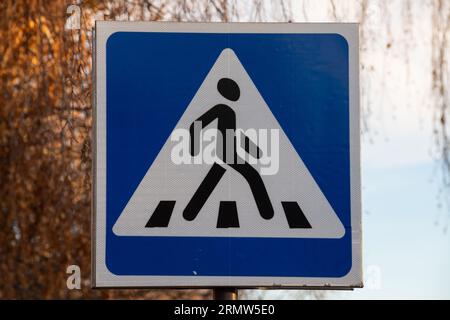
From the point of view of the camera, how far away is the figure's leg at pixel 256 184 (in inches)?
118

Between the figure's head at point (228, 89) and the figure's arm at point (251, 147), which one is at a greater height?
the figure's head at point (228, 89)

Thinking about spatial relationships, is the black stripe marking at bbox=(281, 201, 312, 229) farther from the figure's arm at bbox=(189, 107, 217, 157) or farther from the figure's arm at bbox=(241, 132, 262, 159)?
the figure's arm at bbox=(189, 107, 217, 157)

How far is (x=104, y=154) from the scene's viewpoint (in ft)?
9.98

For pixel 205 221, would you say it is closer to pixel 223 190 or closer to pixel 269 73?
pixel 223 190

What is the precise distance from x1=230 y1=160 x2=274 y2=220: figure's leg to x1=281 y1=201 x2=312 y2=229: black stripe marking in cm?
4

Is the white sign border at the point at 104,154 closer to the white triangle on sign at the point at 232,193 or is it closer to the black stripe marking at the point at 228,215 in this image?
the white triangle on sign at the point at 232,193

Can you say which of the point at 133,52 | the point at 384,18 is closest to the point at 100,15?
the point at 384,18

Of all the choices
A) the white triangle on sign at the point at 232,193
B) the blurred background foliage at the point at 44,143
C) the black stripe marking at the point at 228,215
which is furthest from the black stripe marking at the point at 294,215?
the blurred background foliage at the point at 44,143

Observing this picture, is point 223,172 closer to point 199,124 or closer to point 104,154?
point 199,124

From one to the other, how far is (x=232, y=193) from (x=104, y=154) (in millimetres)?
347

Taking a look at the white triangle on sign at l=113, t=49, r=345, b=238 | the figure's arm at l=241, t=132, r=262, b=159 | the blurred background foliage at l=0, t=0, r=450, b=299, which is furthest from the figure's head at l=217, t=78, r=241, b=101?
the blurred background foliage at l=0, t=0, r=450, b=299

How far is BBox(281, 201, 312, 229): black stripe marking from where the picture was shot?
3008 millimetres

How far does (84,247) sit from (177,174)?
4160 millimetres

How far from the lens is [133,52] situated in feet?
10.1
